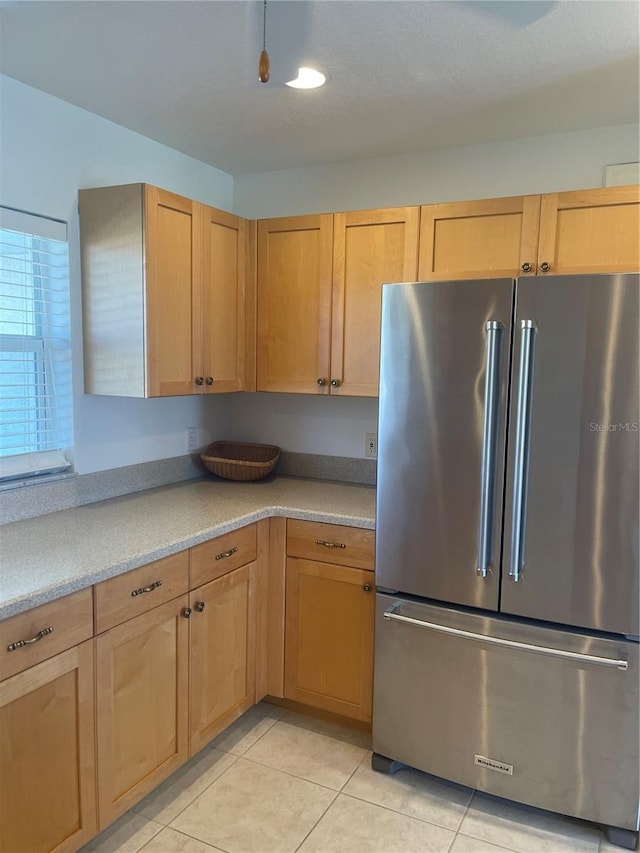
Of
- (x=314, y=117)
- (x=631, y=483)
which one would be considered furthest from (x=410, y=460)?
(x=314, y=117)

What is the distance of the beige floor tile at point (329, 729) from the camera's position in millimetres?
2504

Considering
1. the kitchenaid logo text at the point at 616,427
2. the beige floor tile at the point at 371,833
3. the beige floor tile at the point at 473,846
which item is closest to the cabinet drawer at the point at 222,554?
the beige floor tile at the point at 371,833

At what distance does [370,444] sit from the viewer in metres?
2.95

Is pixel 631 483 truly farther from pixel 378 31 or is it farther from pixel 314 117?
pixel 314 117

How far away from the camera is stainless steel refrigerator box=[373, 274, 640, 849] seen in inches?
72.7

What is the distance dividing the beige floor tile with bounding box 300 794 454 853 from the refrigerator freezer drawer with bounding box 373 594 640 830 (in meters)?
0.19

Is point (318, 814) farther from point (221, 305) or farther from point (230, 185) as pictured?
point (230, 185)

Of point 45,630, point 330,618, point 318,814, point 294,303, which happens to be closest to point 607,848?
point 318,814

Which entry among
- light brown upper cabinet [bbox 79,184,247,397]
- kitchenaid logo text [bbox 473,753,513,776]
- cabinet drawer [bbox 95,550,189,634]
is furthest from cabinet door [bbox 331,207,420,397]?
kitchenaid logo text [bbox 473,753,513,776]

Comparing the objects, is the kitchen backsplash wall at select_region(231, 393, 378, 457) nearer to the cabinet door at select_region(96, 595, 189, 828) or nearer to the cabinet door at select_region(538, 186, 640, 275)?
the cabinet door at select_region(538, 186, 640, 275)

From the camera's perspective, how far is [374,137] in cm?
256

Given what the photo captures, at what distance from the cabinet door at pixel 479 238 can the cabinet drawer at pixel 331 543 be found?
1056 millimetres

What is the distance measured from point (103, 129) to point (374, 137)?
1.08m

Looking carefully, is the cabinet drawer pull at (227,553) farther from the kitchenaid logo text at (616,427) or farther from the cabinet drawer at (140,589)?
the kitchenaid logo text at (616,427)
